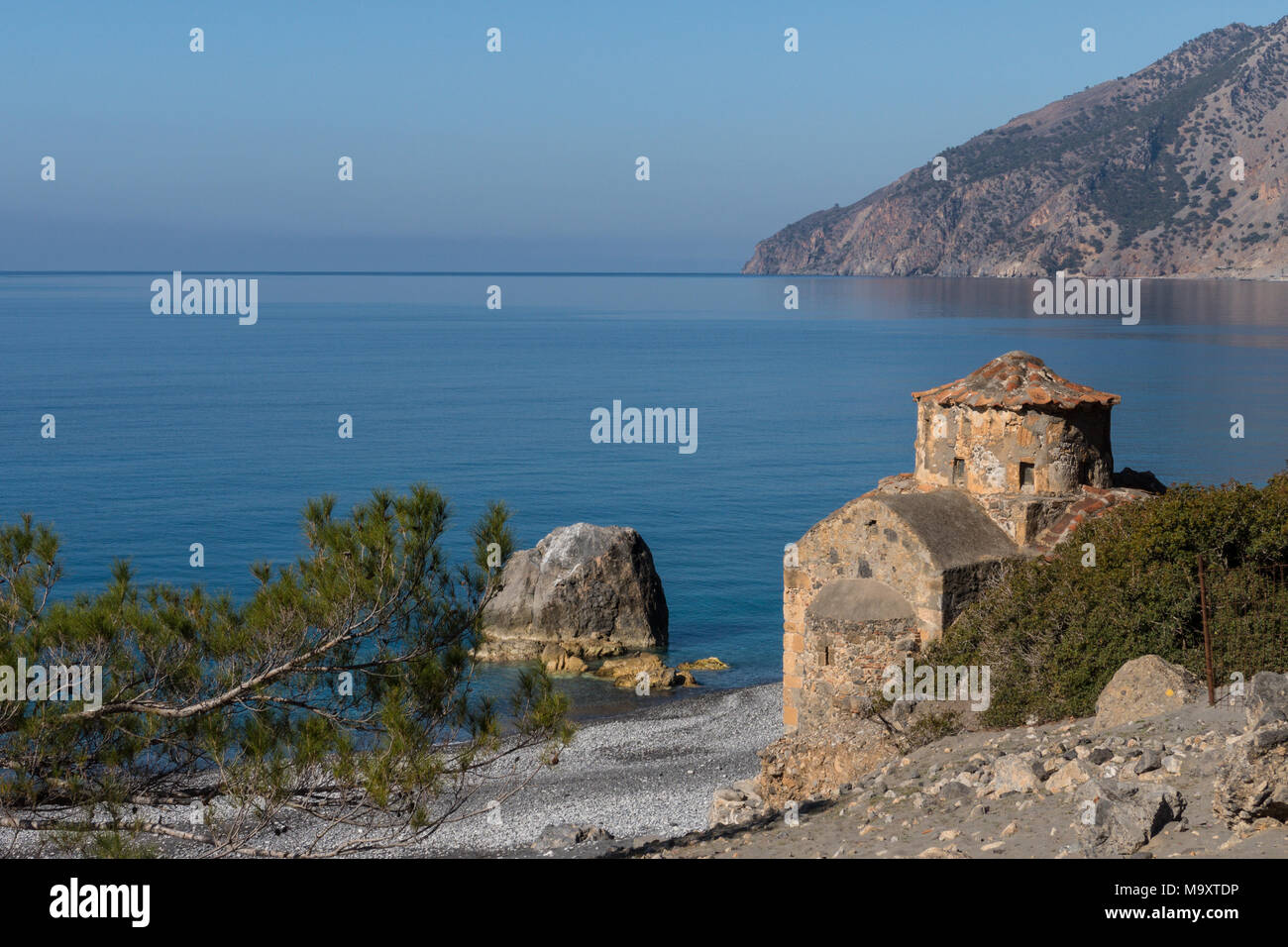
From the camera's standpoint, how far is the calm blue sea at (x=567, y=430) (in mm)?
45781

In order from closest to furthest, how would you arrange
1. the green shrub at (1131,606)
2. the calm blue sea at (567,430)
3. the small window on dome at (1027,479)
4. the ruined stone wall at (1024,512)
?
the green shrub at (1131,606) < the ruined stone wall at (1024,512) < the small window on dome at (1027,479) < the calm blue sea at (567,430)

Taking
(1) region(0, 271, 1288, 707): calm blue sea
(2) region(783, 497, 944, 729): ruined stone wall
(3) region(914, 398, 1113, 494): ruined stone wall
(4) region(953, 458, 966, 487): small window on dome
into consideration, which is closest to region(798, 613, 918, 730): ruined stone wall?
(2) region(783, 497, 944, 729): ruined stone wall

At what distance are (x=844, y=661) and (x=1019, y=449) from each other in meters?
4.31

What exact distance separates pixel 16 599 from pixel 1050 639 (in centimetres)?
1305

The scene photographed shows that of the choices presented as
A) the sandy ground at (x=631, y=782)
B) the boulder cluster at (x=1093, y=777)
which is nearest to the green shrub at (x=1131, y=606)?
the boulder cluster at (x=1093, y=777)

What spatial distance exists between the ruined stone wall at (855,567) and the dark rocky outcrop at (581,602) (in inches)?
710

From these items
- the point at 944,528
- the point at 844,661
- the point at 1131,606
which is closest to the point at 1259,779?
the point at 1131,606

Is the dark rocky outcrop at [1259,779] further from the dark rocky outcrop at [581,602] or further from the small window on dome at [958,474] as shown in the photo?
the dark rocky outcrop at [581,602]

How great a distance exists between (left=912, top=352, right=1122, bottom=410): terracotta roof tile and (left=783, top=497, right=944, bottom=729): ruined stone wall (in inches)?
91.0

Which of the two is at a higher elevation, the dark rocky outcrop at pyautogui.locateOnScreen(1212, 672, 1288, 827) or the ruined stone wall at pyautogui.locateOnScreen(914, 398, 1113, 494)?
the ruined stone wall at pyautogui.locateOnScreen(914, 398, 1113, 494)

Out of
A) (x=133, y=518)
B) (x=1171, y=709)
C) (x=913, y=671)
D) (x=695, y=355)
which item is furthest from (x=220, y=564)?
(x=695, y=355)

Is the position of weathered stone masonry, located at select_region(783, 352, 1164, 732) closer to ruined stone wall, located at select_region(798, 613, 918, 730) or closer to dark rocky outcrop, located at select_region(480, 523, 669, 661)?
ruined stone wall, located at select_region(798, 613, 918, 730)

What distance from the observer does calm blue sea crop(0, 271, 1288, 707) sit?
45.8 meters
